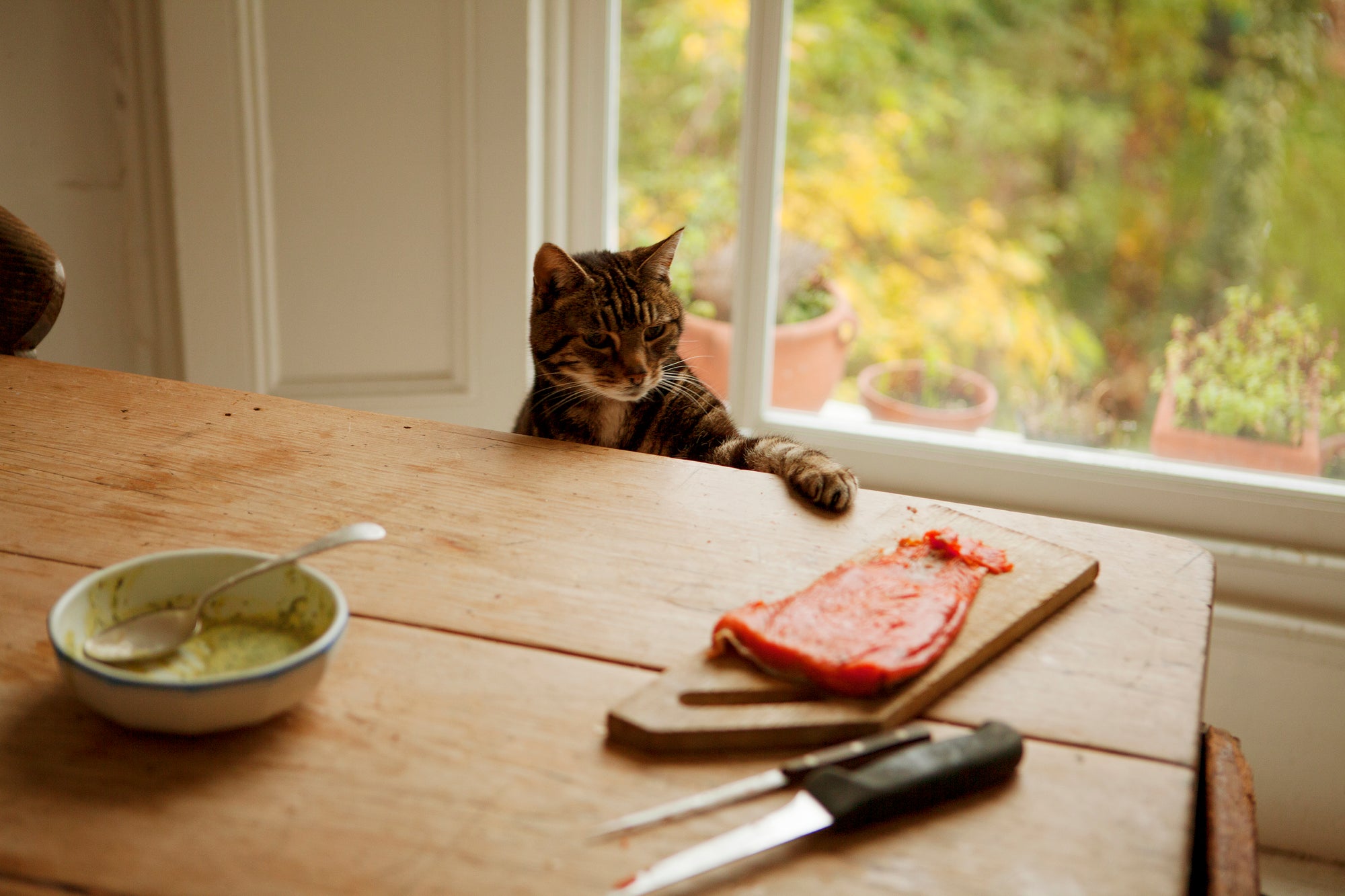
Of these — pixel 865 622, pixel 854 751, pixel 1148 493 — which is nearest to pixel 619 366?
pixel 865 622

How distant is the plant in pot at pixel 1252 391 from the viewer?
2.37 metres

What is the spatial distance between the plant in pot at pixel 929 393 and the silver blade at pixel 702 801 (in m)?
2.02

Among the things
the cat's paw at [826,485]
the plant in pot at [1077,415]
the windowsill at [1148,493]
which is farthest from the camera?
the plant in pot at [1077,415]

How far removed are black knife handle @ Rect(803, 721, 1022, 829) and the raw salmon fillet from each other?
9cm

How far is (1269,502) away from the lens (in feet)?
7.35

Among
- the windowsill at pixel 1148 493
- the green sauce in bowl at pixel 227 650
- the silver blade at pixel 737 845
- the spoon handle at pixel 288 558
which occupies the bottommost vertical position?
the windowsill at pixel 1148 493

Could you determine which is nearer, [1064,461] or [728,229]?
[1064,461]

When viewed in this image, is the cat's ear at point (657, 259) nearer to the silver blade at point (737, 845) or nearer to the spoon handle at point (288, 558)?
the spoon handle at point (288, 558)

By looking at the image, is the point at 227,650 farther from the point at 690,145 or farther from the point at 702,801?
the point at 690,145

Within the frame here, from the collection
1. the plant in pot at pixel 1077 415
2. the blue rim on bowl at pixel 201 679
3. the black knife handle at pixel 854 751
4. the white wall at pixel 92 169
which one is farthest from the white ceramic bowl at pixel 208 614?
the plant in pot at pixel 1077 415

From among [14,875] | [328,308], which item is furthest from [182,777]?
[328,308]

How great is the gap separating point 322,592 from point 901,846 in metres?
0.47

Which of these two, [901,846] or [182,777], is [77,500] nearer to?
[182,777]

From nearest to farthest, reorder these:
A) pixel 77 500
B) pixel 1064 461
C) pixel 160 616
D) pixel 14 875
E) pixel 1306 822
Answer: pixel 14 875 → pixel 160 616 → pixel 77 500 → pixel 1306 822 → pixel 1064 461
